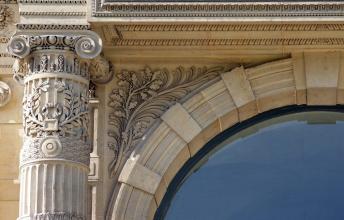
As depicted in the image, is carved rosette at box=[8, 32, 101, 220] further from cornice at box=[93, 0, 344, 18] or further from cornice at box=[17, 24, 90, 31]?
cornice at box=[93, 0, 344, 18]

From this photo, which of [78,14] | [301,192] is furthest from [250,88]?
[78,14]

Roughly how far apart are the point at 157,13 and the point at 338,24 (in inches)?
64.1

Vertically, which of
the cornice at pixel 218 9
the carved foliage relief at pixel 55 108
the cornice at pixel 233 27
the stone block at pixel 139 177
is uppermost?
the cornice at pixel 218 9

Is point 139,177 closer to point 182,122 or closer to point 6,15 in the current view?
point 182,122

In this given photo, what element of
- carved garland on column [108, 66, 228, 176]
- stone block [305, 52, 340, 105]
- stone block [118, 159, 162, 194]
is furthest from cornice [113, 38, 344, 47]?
stone block [118, 159, 162, 194]

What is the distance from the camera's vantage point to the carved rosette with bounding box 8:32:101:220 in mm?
8945

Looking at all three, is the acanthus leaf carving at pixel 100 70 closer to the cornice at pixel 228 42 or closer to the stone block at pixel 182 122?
the cornice at pixel 228 42

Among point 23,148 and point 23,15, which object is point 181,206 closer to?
point 23,148

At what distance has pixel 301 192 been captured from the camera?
394 inches

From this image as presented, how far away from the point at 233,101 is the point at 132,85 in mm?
977

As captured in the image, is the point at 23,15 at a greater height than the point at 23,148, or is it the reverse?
the point at 23,15

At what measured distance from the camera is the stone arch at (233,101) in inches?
387

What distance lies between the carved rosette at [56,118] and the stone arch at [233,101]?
83cm

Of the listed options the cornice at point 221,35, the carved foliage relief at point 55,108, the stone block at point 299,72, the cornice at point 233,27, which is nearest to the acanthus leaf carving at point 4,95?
the carved foliage relief at point 55,108
